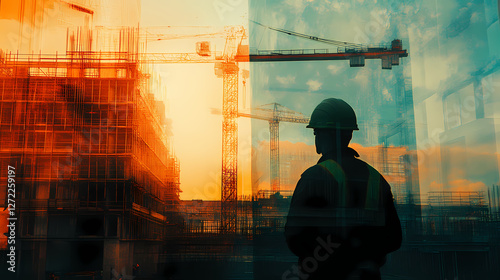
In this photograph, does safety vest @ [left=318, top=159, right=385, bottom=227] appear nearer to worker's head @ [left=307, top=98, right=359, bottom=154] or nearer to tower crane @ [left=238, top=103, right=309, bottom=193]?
worker's head @ [left=307, top=98, right=359, bottom=154]

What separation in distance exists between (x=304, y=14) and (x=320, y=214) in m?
3.50

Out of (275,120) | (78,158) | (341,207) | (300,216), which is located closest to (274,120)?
(275,120)

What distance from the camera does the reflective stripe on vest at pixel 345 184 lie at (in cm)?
143

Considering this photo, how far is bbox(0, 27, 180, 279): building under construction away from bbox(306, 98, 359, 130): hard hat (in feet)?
31.0

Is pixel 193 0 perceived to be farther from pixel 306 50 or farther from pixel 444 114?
pixel 444 114

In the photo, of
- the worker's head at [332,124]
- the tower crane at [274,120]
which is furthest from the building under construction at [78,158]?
the worker's head at [332,124]

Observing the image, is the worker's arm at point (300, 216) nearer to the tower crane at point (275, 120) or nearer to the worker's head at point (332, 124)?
the worker's head at point (332, 124)

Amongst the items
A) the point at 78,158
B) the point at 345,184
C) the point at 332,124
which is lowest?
the point at 345,184

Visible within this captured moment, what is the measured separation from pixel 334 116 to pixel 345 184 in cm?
26

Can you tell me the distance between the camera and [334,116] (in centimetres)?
151

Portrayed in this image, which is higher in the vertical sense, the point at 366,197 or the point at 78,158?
the point at 78,158

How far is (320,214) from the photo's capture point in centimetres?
167

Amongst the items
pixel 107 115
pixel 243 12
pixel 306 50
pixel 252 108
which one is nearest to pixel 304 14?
pixel 306 50

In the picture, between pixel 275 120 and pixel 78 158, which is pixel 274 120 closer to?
pixel 275 120
